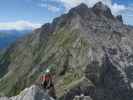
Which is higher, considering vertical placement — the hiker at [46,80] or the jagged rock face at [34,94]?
the hiker at [46,80]

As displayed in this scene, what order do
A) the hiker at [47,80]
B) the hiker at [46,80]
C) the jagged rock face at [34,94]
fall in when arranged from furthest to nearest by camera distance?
the hiker at [46,80] → the hiker at [47,80] → the jagged rock face at [34,94]

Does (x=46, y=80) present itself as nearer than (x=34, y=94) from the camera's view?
No

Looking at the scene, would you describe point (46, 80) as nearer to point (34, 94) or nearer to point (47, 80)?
point (47, 80)

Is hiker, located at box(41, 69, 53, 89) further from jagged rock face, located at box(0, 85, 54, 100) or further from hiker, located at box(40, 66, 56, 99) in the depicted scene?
jagged rock face, located at box(0, 85, 54, 100)

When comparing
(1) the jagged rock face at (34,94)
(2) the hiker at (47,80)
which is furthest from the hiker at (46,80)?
(1) the jagged rock face at (34,94)

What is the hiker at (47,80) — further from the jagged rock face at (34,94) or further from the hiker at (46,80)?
the jagged rock face at (34,94)

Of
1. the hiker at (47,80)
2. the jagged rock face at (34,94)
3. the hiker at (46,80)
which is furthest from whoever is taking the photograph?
the hiker at (46,80)

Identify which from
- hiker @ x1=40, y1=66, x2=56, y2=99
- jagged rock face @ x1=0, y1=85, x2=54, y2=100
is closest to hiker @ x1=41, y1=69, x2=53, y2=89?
hiker @ x1=40, y1=66, x2=56, y2=99

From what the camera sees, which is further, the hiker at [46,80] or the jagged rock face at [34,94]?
the hiker at [46,80]

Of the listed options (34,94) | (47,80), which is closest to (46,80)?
(47,80)

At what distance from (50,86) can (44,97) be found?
6.44 metres

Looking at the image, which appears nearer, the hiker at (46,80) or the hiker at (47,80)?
the hiker at (47,80)

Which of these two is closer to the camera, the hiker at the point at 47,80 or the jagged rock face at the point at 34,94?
the jagged rock face at the point at 34,94

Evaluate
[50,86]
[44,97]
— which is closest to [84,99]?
[50,86]
